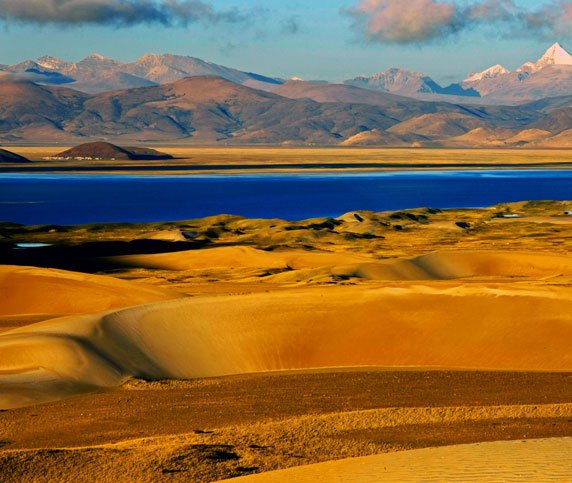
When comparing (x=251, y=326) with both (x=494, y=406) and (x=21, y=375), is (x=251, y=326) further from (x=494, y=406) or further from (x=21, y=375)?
(x=494, y=406)

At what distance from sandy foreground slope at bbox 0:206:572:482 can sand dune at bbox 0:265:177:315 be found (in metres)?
0.07

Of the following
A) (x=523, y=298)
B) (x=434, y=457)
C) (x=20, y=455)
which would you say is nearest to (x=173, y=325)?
(x=523, y=298)

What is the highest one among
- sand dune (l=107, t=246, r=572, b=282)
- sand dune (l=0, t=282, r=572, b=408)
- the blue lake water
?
sand dune (l=0, t=282, r=572, b=408)

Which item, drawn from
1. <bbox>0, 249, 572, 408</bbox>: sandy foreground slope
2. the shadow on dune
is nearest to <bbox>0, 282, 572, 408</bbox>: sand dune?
<bbox>0, 249, 572, 408</bbox>: sandy foreground slope

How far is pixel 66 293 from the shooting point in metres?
38.6

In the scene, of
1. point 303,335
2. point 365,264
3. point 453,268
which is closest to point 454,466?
point 303,335

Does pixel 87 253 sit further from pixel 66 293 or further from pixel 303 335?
pixel 303 335

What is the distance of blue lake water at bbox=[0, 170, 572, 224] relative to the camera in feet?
356

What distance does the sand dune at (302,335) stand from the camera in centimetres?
2505

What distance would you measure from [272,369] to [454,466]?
42.2ft

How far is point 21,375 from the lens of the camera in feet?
75.7

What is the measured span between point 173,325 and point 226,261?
27.6 meters

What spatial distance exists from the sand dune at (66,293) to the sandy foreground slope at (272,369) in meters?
0.07

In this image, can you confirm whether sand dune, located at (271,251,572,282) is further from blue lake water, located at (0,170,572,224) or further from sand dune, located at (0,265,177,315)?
blue lake water, located at (0,170,572,224)
